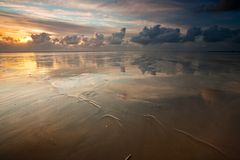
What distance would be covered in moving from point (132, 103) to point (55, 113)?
3.76m

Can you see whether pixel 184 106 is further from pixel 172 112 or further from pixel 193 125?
pixel 193 125

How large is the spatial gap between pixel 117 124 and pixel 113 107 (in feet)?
6.90

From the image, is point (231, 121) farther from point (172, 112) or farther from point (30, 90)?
point (30, 90)

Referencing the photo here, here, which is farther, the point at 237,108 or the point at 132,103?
the point at 132,103

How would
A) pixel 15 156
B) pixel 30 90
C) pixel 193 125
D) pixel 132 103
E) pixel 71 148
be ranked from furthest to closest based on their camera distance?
pixel 30 90
pixel 132 103
pixel 193 125
pixel 71 148
pixel 15 156

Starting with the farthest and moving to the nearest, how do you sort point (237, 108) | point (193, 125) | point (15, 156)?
point (237, 108) → point (193, 125) → point (15, 156)

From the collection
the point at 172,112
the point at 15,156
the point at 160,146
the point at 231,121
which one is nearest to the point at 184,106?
the point at 172,112

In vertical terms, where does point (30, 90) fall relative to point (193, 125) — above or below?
below

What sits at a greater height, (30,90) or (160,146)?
(160,146)

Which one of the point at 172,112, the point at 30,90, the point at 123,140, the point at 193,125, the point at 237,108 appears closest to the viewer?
the point at 123,140

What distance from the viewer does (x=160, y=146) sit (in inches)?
222

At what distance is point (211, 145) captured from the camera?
224 inches

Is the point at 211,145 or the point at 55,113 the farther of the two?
the point at 55,113

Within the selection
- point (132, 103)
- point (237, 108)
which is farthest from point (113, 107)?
point (237, 108)
